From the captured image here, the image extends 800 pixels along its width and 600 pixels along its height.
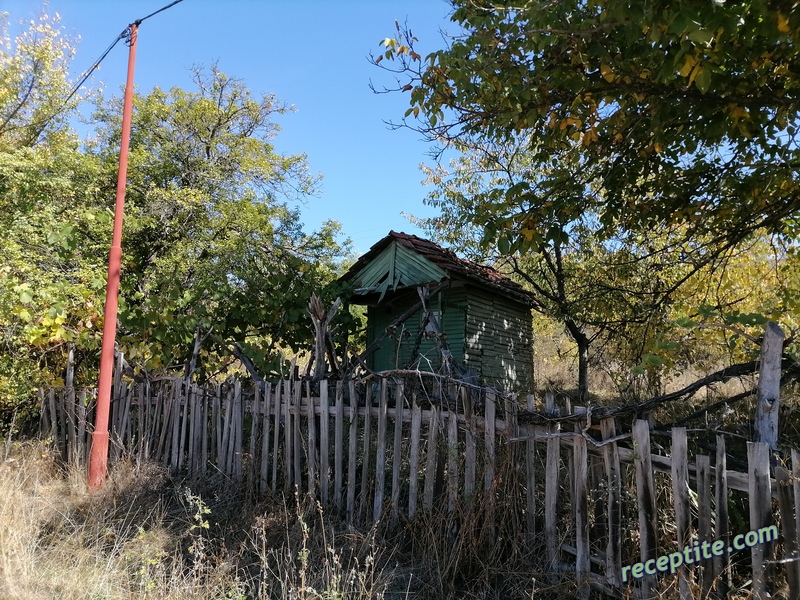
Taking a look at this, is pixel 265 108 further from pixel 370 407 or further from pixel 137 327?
pixel 370 407

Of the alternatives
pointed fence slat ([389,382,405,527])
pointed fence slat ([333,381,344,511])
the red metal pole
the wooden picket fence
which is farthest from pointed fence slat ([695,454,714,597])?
the red metal pole

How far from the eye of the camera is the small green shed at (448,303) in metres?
8.89

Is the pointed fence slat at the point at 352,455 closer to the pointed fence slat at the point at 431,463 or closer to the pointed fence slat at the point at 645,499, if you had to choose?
the pointed fence slat at the point at 431,463

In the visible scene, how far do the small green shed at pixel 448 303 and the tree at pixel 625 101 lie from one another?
3.39m

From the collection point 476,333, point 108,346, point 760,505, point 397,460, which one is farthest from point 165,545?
point 476,333

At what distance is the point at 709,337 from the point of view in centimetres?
833

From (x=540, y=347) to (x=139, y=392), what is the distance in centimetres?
1982

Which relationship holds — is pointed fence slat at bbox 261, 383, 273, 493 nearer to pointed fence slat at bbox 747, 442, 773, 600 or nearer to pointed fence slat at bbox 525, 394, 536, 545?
pointed fence slat at bbox 525, 394, 536, 545

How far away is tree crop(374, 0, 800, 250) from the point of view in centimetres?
418

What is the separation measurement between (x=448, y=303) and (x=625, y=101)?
5183 millimetres

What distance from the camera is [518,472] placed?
3.66 m

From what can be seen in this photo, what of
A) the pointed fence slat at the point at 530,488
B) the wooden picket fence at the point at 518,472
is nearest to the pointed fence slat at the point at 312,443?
the wooden picket fence at the point at 518,472

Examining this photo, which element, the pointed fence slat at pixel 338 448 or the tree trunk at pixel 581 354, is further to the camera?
the tree trunk at pixel 581 354

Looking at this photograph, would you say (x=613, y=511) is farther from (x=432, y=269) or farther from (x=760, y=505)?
(x=432, y=269)
